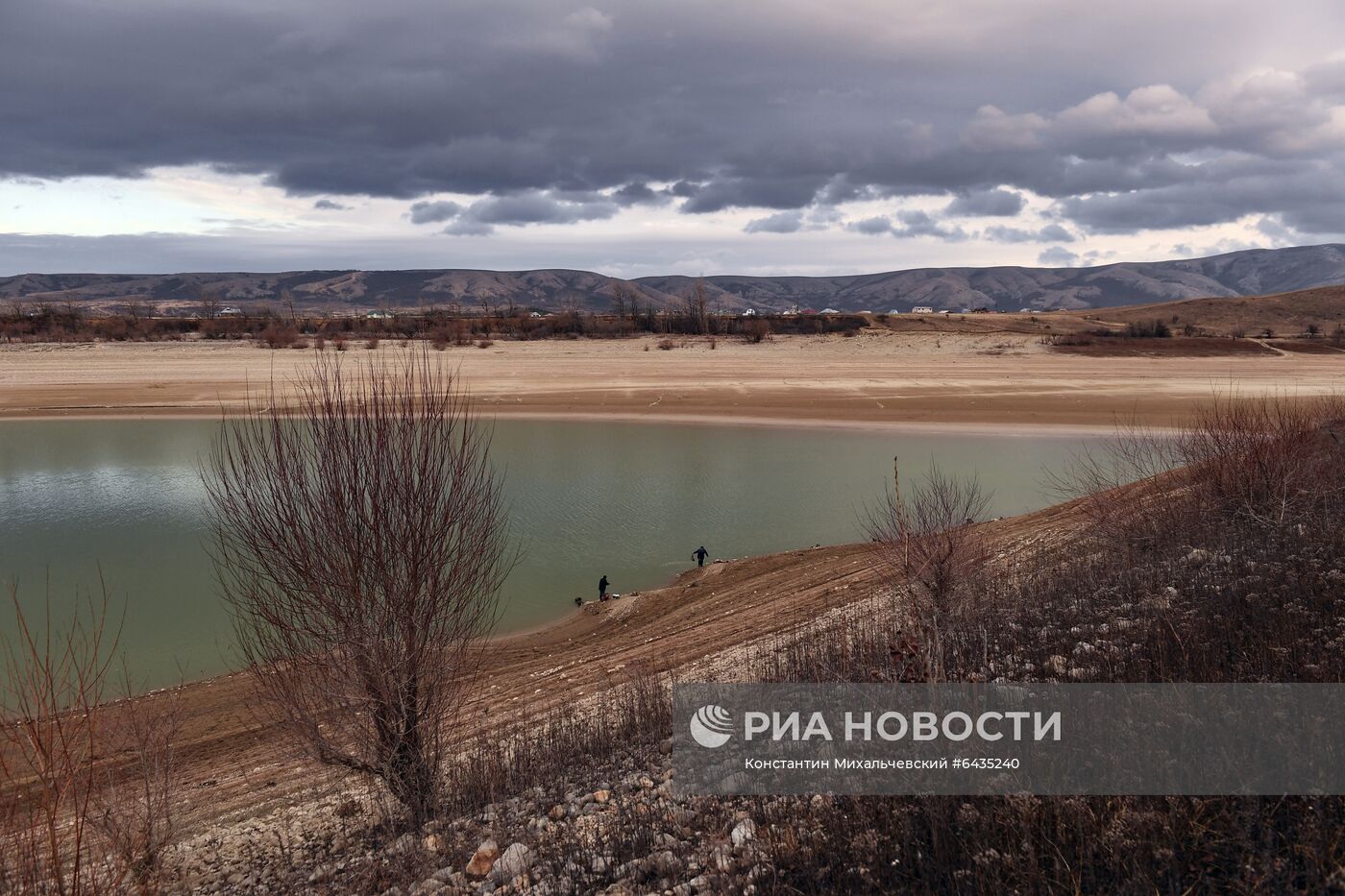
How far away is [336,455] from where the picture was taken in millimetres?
6570

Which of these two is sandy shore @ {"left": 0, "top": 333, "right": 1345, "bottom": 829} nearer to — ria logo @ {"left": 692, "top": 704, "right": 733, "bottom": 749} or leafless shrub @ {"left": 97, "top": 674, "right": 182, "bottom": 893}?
leafless shrub @ {"left": 97, "top": 674, "right": 182, "bottom": 893}

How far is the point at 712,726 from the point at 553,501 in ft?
60.7

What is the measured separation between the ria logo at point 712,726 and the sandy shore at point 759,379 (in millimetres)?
30712

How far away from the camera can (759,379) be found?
50.0 metres

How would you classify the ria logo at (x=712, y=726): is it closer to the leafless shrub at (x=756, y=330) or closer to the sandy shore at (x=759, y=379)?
the sandy shore at (x=759, y=379)

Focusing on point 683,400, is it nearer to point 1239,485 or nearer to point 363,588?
point 1239,485

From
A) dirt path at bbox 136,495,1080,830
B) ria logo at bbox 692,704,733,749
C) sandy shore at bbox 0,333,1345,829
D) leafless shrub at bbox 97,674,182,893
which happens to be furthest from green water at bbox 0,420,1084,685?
ria logo at bbox 692,704,733,749

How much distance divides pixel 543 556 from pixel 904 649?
13414 millimetres

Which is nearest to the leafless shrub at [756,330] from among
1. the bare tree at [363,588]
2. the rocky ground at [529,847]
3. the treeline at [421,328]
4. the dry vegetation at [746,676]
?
the treeline at [421,328]

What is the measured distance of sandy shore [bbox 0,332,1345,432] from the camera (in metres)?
41.9

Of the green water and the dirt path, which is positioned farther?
the green water

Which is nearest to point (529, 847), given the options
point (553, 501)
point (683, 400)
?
point (553, 501)

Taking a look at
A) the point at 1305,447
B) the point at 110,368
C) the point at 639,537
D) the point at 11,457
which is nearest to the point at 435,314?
the point at 110,368

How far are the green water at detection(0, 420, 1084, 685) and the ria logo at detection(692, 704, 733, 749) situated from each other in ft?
25.8
